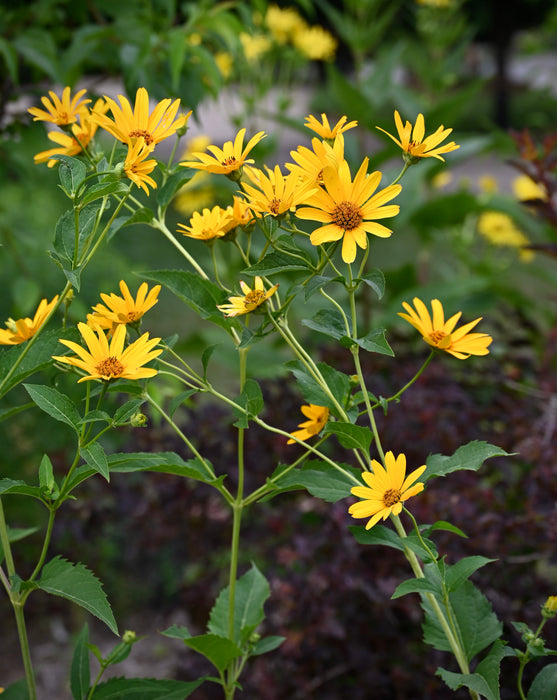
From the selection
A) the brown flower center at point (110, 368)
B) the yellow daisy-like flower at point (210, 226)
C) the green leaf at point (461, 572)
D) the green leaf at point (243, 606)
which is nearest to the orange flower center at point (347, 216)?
the yellow daisy-like flower at point (210, 226)

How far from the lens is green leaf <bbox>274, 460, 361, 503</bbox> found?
718 millimetres

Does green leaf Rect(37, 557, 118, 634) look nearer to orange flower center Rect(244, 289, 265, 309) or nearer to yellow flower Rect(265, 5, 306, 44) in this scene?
orange flower center Rect(244, 289, 265, 309)

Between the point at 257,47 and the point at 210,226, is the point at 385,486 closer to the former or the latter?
the point at 210,226

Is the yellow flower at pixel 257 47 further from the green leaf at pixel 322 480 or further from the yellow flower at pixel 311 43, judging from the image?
the green leaf at pixel 322 480

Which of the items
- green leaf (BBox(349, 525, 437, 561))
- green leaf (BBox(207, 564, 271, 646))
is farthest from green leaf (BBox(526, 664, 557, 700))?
green leaf (BBox(207, 564, 271, 646))

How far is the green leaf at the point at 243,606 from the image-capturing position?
860mm

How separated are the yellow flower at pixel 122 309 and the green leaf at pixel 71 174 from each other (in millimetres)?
93

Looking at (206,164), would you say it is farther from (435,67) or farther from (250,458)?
(435,67)

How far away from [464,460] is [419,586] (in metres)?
0.12

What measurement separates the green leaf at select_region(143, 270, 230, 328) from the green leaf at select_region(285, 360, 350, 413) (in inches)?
3.6

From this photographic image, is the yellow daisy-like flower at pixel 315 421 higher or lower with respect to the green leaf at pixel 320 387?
lower

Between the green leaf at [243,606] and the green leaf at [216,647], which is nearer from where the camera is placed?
the green leaf at [216,647]

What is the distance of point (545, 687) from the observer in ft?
2.42

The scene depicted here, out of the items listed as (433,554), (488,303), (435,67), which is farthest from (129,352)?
(435,67)
